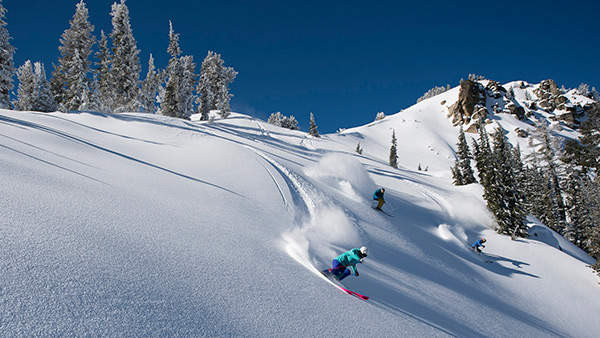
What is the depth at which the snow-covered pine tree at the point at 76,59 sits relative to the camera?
1185 inches

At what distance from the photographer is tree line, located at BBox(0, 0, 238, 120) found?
3009cm

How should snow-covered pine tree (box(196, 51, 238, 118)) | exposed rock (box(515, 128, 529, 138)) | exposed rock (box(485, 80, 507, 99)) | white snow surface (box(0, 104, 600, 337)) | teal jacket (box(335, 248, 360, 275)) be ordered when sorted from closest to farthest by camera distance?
white snow surface (box(0, 104, 600, 337)) < teal jacket (box(335, 248, 360, 275)) < snow-covered pine tree (box(196, 51, 238, 118)) < exposed rock (box(515, 128, 529, 138)) < exposed rock (box(485, 80, 507, 99))

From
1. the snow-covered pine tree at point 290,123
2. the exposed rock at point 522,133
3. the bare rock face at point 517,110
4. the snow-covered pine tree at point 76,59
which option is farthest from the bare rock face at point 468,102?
the snow-covered pine tree at point 76,59

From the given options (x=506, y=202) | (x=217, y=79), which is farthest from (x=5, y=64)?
(x=506, y=202)

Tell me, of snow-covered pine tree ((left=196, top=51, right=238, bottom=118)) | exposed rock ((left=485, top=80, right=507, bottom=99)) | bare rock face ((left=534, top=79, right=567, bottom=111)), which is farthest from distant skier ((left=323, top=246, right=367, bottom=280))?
bare rock face ((left=534, top=79, right=567, bottom=111))

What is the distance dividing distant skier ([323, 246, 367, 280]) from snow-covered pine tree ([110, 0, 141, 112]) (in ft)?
133

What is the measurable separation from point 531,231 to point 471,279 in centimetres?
1823

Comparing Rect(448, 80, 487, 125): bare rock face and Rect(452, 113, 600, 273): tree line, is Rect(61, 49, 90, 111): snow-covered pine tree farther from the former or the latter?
Rect(448, 80, 487, 125): bare rock face

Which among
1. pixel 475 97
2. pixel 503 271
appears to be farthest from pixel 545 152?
pixel 503 271

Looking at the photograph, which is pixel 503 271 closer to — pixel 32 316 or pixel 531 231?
pixel 531 231

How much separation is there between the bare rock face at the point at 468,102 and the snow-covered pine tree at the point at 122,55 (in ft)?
498

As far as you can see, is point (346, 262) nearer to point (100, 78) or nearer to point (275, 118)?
point (100, 78)

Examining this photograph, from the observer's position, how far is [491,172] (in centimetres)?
2600

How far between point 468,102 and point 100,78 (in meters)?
159
